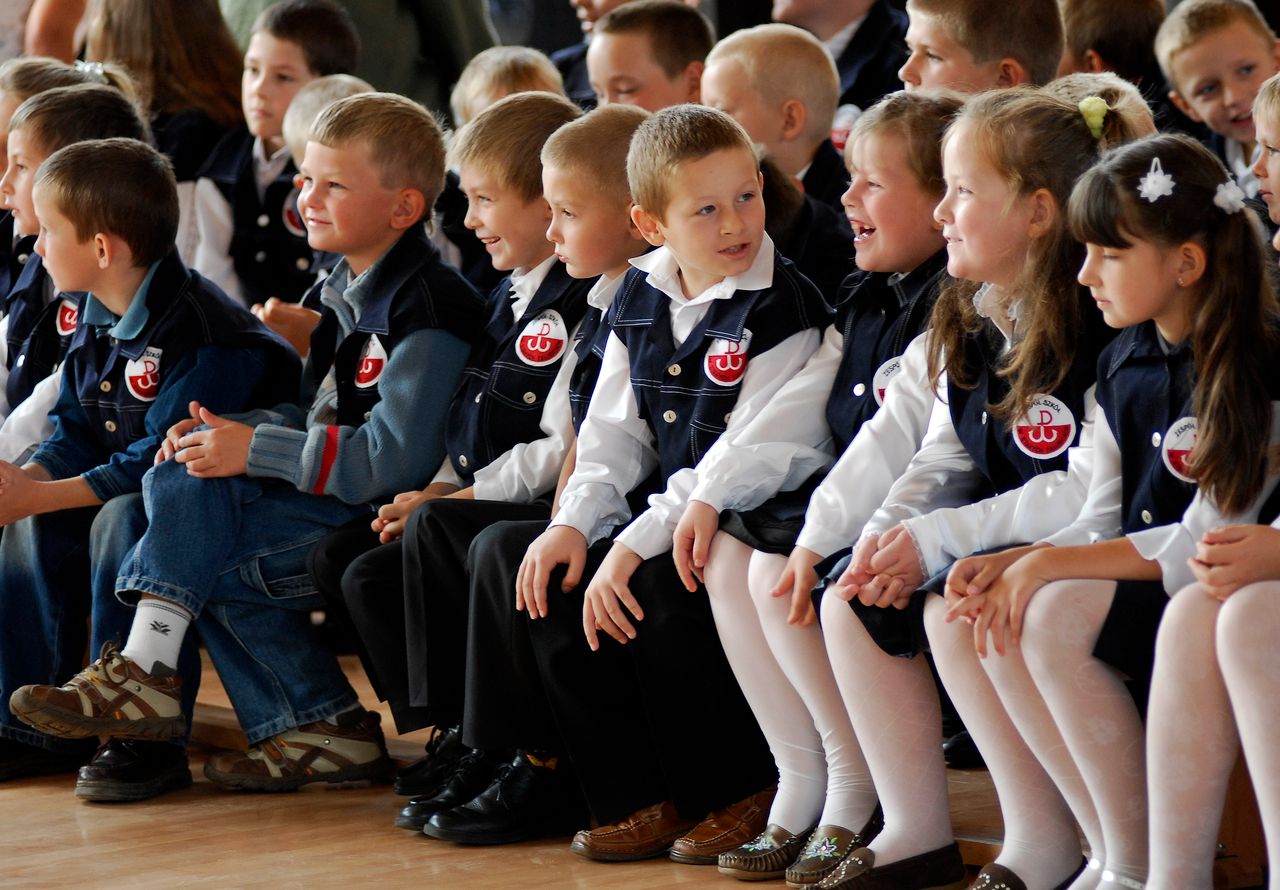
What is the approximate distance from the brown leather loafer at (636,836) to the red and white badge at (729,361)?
61 cm

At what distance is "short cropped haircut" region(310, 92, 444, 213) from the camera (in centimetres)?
299

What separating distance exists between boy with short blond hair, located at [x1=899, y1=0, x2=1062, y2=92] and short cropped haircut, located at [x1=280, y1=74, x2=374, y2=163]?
3.82 ft

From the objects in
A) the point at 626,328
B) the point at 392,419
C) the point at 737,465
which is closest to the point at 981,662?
the point at 737,465

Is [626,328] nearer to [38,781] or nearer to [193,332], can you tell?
[193,332]

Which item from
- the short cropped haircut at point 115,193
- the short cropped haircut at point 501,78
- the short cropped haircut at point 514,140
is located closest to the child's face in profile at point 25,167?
the short cropped haircut at point 115,193

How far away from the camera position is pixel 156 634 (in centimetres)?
275

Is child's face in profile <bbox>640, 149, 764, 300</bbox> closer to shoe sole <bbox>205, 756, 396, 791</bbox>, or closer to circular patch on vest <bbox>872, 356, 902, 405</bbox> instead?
circular patch on vest <bbox>872, 356, 902, 405</bbox>

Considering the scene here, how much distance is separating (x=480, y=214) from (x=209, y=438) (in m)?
0.59

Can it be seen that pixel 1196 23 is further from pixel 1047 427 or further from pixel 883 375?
pixel 1047 427

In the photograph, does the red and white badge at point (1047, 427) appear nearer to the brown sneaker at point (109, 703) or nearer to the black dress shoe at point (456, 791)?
the black dress shoe at point (456, 791)

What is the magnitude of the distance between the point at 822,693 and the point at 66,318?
185 cm

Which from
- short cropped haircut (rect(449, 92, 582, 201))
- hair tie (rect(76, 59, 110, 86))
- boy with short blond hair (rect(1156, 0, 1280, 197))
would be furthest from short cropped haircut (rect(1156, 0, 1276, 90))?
hair tie (rect(76, 59, 110, 86))

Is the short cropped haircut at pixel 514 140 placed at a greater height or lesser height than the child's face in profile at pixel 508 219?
greater

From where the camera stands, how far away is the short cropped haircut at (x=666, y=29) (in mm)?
3668
